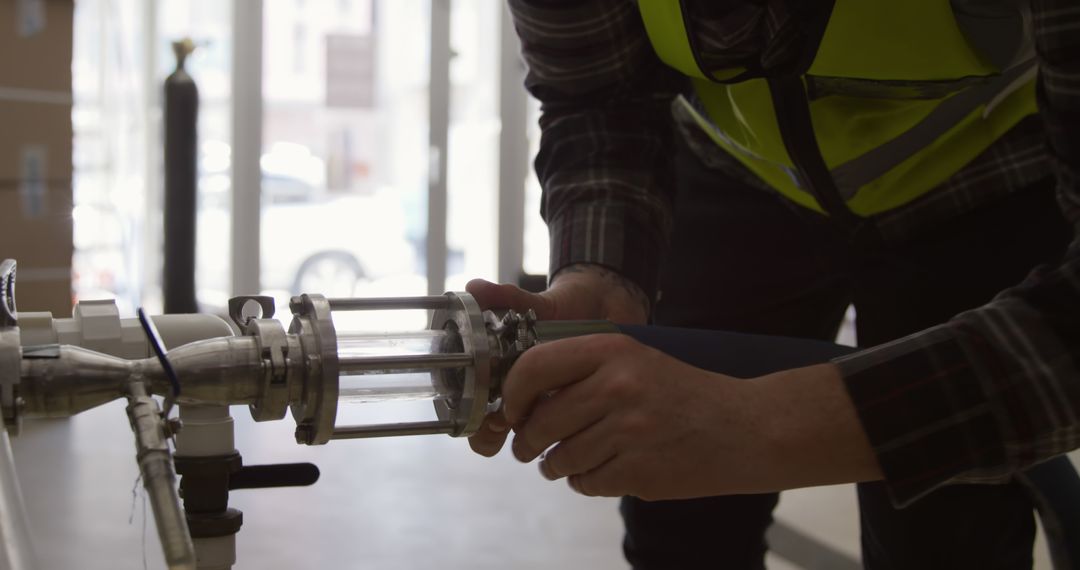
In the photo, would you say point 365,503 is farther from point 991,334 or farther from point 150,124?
point 150,124

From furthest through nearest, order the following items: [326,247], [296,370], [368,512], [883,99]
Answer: [326,247]
[368,512]
[883,99]
[296,370]

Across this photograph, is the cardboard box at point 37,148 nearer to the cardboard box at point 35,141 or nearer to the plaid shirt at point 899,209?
the cardboard box at point 35,141

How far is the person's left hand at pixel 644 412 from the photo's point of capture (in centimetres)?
66

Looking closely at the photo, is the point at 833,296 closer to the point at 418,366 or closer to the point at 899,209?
the point at 899,209

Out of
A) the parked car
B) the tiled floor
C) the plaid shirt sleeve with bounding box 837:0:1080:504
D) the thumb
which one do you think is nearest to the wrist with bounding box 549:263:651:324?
the thumb

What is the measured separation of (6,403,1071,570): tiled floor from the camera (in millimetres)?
2020

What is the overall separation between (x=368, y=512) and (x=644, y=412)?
5.71 ft

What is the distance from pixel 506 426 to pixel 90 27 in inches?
193

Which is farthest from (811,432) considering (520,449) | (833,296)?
(833,296)

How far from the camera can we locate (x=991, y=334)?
0.67 m

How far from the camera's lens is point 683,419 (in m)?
0.67

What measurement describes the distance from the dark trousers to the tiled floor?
0.90m

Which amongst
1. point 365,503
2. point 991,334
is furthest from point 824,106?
point 365,503

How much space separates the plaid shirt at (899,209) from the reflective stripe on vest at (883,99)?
0.08 feet
